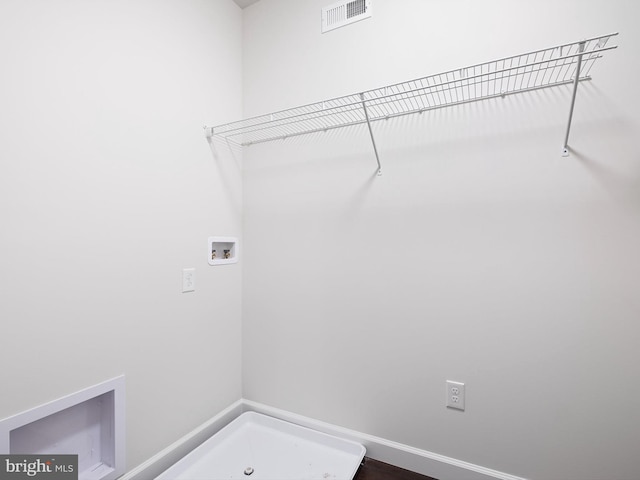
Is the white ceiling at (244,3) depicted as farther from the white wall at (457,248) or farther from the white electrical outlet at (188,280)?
the white electrical outlet at (188,280)

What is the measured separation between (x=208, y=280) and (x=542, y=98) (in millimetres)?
1830

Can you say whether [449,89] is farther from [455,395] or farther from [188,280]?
[188,280]

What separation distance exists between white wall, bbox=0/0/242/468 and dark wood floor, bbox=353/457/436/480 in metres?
0.88

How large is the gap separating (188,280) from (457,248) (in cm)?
136

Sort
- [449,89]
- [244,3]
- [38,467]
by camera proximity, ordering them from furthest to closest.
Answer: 1. [244,3]
2. [449,89]
3. [38,467]

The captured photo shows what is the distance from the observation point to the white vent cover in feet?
5.24

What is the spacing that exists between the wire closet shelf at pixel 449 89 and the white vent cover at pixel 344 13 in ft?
1.43

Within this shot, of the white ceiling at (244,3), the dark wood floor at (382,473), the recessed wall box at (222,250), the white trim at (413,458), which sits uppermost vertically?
the white ceiling at (244,3)

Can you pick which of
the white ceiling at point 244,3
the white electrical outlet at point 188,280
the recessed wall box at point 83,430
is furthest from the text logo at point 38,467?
the white ceiling at point 244,3

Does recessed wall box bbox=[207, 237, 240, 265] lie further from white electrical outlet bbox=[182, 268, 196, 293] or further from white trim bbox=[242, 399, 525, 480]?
white trim bbox=[242, 399, 525, 480]

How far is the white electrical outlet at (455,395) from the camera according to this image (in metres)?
1.38

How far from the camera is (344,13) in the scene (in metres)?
1.65

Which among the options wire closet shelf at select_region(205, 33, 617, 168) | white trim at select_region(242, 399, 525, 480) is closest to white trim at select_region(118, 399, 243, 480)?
white trim at select_region(242, 399, 525, 480)

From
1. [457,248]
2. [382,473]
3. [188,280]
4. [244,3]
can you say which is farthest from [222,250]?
[244,3]
